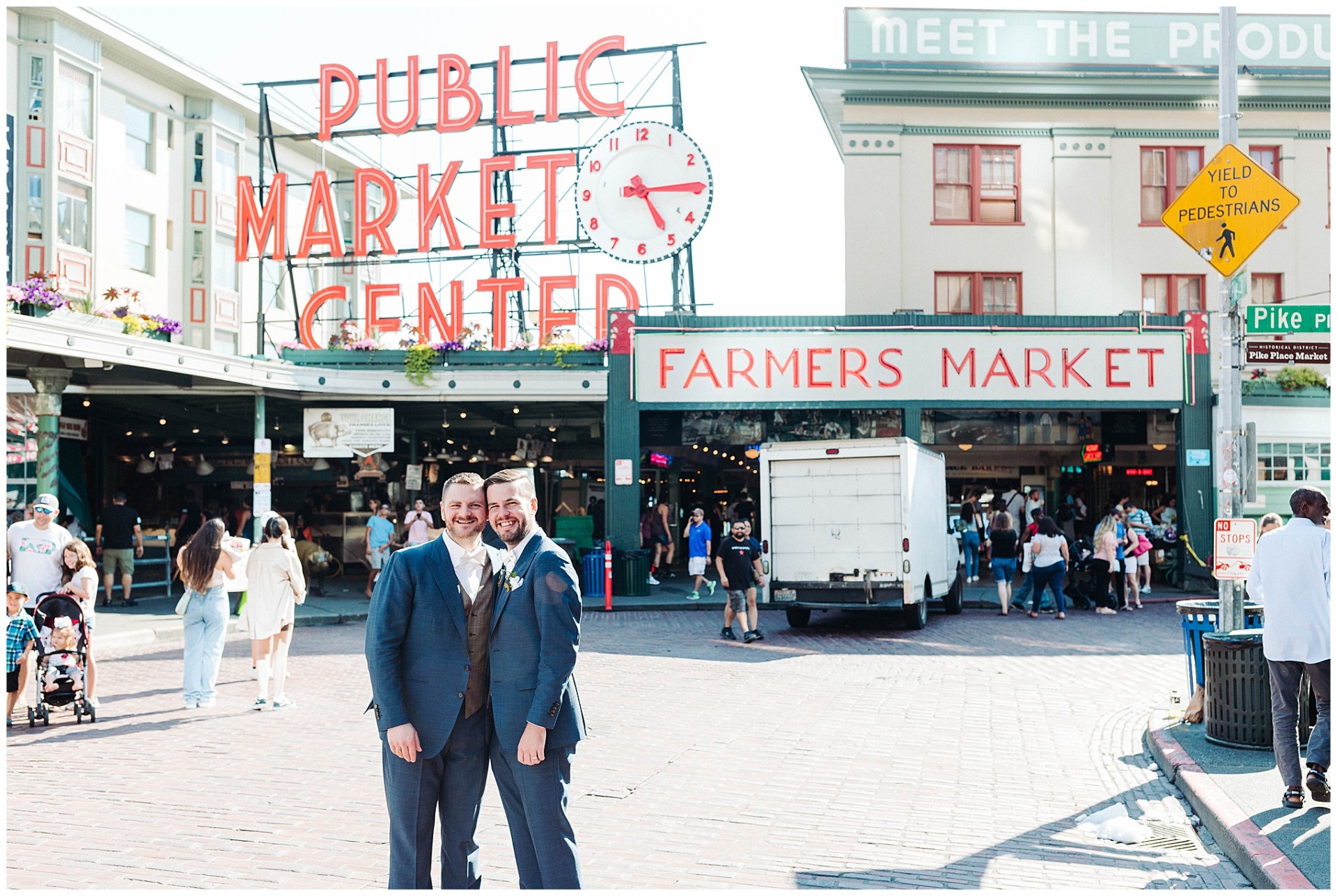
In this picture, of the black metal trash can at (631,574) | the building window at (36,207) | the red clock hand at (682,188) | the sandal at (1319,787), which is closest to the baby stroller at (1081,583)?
the black metal trash can at (631,574)

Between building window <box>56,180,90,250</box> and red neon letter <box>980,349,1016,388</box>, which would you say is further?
building window <box>56,180,90,250</box>

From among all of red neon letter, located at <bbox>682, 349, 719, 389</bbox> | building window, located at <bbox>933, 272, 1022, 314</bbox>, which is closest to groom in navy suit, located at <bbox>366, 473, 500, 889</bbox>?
red neon letter, located at <bbox>682, 349, 719, 389</bbox>

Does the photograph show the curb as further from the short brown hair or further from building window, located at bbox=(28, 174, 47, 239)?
building window, located at bbox=(28, 174, 47, 239)

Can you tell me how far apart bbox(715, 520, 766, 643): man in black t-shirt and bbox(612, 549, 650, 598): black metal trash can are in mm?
6794

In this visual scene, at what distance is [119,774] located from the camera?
8125mm

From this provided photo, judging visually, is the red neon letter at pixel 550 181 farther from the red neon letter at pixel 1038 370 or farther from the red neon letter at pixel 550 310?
the red neon letter at pixel 1038 370

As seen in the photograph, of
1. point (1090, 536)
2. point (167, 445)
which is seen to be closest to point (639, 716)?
point (1090, 536)

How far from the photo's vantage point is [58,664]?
32.8 ft

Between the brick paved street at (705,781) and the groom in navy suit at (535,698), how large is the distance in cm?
109

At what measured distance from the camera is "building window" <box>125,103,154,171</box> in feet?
119

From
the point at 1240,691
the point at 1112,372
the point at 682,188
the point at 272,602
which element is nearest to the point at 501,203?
the point at 682,188

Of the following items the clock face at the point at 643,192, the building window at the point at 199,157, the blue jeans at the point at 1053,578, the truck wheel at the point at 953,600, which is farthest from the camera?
the building window at the point at 199,157

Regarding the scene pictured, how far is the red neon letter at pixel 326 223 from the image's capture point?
27.4 metres

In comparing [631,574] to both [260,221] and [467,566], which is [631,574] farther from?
[467,566]
